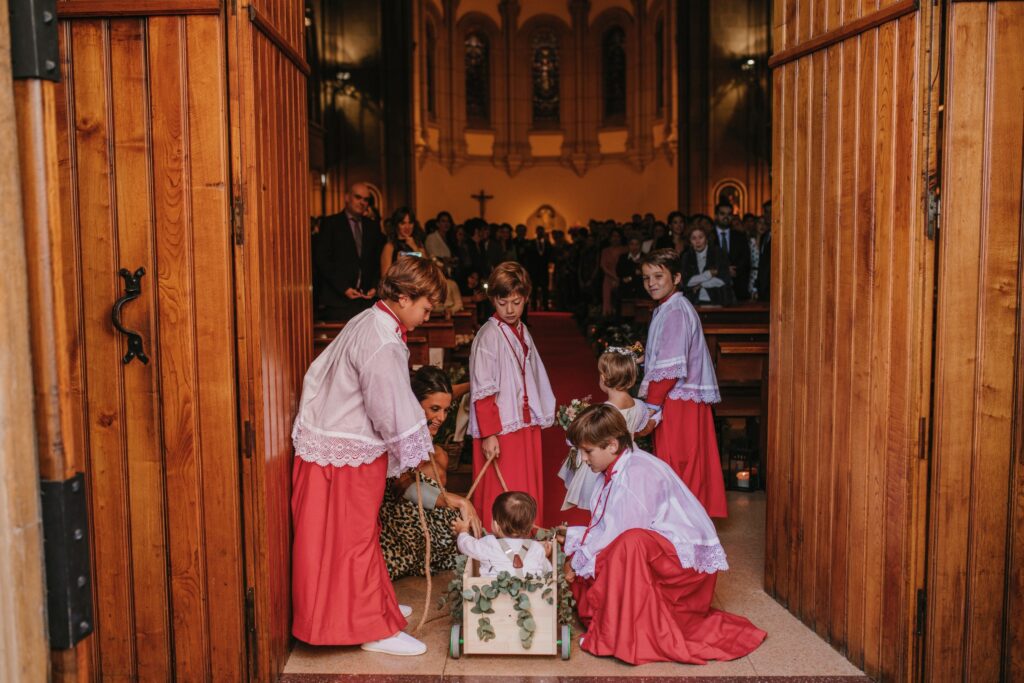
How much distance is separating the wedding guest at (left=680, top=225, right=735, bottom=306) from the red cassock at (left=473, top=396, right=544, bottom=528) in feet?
15.1

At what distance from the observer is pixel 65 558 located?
156 cm

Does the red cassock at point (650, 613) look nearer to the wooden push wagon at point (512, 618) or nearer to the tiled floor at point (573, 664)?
the tiled floor at point (573, 664)

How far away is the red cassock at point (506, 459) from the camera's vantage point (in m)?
4.77

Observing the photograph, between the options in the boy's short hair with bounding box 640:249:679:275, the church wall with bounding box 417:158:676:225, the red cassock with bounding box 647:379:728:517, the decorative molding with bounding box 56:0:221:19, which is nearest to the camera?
the decorative molding with bounding box 56:0:221:19

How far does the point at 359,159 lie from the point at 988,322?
16.1 meters

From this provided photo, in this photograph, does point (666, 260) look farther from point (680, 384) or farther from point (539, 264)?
point (539, 264)

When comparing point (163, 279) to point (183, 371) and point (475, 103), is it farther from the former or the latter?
point (475, 103)

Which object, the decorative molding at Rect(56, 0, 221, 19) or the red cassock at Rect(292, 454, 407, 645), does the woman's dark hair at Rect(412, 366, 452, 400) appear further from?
the decorative molding at Rect(56, 0, 221, 19)

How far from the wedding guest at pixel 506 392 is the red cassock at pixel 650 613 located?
42.4 inches

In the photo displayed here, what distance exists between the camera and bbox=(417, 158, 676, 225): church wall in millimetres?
25391

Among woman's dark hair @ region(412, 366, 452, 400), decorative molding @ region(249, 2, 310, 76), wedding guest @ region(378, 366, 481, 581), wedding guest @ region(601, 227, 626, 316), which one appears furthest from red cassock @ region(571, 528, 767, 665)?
wedding guest @ region(601, 227, 626, 316)

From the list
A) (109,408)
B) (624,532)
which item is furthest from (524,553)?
(109,408)

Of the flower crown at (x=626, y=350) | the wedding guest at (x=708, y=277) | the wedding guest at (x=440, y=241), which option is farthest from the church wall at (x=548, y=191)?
the flower crown at (x=626, y=350)

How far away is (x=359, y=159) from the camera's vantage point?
18234mm
